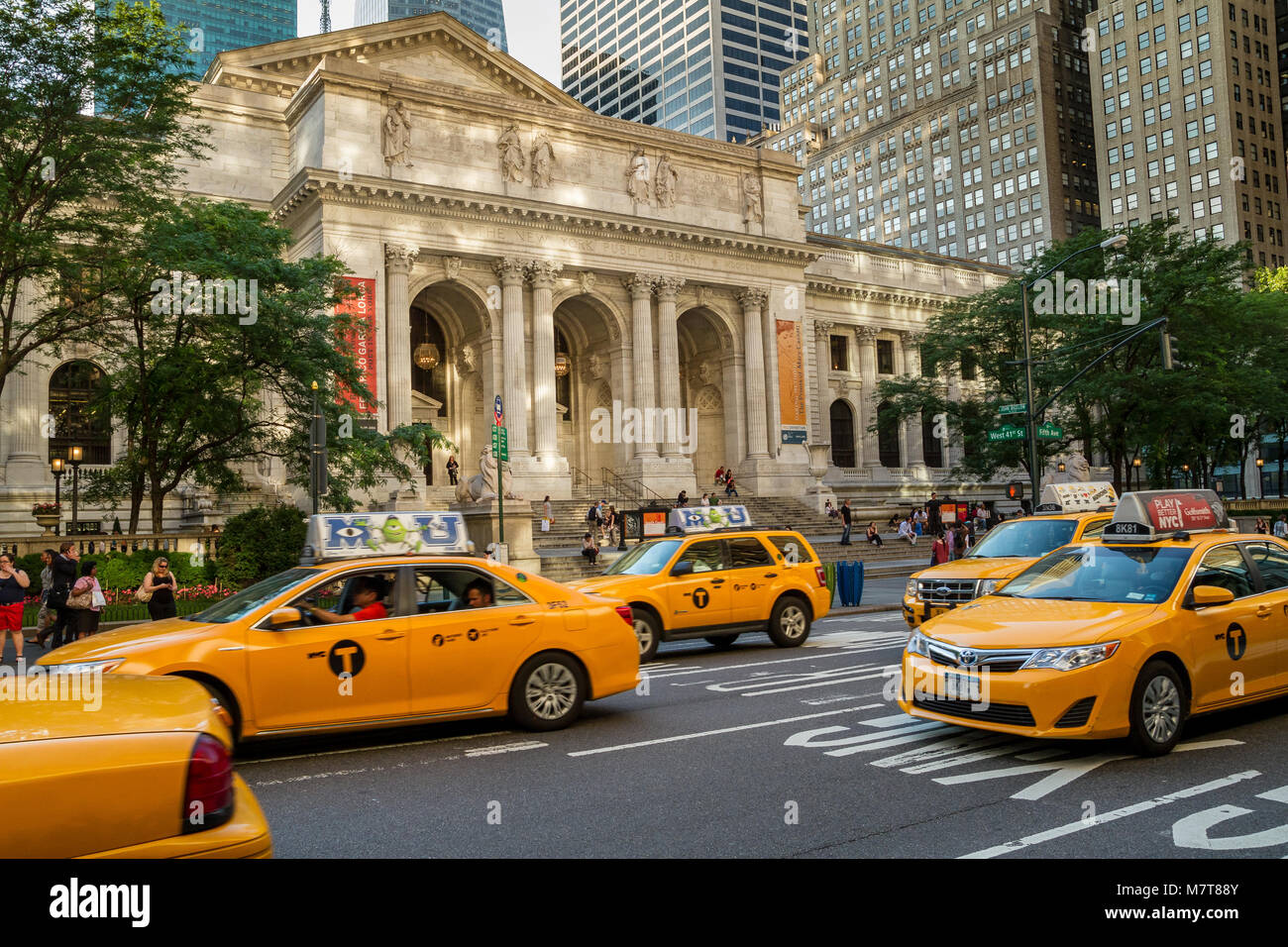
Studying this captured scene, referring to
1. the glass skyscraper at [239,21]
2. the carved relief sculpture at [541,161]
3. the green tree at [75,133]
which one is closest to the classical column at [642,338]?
the carved relief sculpture at [541,161]

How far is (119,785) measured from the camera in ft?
10.9

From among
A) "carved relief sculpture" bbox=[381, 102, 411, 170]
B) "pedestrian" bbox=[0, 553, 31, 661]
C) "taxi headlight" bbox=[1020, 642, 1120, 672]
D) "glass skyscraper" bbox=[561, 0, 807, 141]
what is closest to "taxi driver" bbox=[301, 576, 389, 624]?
"taxi headlight" bbox=[1020, 642, 1120, 672]

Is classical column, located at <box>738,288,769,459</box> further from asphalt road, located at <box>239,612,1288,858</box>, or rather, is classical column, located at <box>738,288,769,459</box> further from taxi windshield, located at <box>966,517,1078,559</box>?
asphalt road, located at <box>239,612,1288,858</box>

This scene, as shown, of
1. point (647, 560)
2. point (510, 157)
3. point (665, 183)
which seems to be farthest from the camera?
point (665, 183)

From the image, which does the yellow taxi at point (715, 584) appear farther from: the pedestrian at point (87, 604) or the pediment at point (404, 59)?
the pediment at point (404, 59)

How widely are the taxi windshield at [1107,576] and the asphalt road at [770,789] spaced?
123cm

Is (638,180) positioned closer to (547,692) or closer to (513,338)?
(513,338)

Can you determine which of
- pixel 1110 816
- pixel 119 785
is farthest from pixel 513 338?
pixel 119 785

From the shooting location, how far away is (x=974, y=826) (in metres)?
5.78

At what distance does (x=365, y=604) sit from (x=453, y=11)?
148370 millimetres

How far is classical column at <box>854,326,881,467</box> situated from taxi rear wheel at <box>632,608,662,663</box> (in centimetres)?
4626

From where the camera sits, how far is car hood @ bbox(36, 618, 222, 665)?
752cm

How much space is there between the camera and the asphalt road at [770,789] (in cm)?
554
